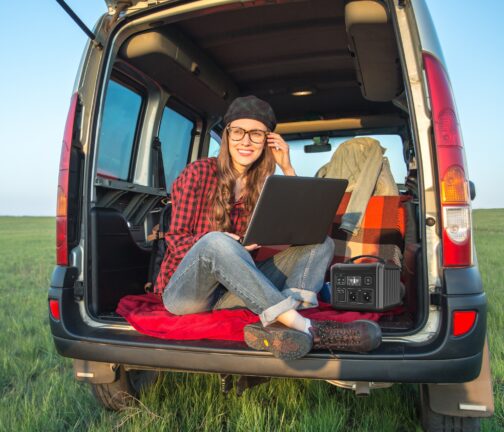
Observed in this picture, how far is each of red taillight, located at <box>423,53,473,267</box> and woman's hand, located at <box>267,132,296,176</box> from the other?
39.0 inches

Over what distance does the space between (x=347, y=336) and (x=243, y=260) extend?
507 mm

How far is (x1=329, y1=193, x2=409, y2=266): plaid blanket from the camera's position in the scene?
3080mm

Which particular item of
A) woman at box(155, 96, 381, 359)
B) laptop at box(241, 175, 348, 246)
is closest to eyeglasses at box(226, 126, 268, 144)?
woman at box(155, 96, 381, 359)

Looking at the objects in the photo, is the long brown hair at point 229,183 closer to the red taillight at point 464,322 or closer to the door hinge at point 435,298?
the door hinge at point 435,298

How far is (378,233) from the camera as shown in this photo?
315cm

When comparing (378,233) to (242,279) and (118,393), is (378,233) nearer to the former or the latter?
(242,279)

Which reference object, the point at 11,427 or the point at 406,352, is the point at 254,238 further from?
the point at 11,427

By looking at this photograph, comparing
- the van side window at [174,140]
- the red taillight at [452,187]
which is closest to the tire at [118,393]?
the red taillight at [452,187]

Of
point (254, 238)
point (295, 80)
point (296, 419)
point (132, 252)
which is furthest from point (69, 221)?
point (295, 80)

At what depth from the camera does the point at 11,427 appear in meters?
2.15

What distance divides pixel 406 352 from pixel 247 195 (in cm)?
120

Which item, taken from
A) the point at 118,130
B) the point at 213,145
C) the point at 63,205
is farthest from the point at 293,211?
the point at 213,145

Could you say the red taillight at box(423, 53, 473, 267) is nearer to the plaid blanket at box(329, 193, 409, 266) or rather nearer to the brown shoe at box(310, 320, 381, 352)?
the brown shoe at box(310, 320, 381, 352)

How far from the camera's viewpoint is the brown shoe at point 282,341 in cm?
176
